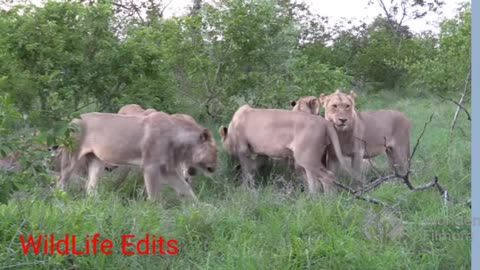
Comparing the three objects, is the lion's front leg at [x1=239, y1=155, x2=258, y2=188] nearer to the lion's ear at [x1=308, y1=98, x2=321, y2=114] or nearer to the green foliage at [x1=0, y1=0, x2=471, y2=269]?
the green foliage at [x1=0, y1=0, x2=471, y2=269]

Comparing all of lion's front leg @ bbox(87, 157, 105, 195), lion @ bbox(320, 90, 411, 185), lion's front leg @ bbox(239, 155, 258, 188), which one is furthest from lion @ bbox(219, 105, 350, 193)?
lion's front leg @ bbox(87, 157, 105, 195)

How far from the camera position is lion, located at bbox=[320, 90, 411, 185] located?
831 cm

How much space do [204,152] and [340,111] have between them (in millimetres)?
1811

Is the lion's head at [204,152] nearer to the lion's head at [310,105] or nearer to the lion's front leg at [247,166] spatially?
the lion's front leg at [247,166]

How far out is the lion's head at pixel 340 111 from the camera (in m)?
8.24

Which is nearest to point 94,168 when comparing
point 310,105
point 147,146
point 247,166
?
point 147,146

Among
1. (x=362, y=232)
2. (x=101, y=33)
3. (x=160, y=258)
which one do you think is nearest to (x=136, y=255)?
(x=160, y=258)

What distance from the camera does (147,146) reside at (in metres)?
7.26

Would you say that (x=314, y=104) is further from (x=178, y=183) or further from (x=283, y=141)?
(x=178, y=183)

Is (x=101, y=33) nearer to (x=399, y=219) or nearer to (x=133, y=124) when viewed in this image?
(x=133, y=124)

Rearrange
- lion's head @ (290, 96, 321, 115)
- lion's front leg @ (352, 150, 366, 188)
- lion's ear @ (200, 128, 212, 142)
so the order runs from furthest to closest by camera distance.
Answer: lion's head @ (290, 96, 321, 115) < lion's front leg @ (352, 150, 366, 188) < lion's ear @ (200, 128, 212, 142)

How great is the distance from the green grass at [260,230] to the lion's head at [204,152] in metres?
0.93

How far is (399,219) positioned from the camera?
18.6 feet

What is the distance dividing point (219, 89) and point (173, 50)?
3.09ft
